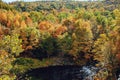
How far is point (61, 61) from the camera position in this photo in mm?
104125

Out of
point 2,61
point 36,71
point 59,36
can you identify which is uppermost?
point 2,61

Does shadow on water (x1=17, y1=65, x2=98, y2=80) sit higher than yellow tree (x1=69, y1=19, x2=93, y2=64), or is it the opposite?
yellow tree (x1=69, y1=19, x2=93, y2=64)

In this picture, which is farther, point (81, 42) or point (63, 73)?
point (81, 42)

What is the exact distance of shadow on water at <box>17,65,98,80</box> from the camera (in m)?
81.9

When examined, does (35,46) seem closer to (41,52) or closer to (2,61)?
(41,52)

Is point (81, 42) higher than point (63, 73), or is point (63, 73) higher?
point (81, 42)

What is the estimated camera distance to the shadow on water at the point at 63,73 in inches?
3223

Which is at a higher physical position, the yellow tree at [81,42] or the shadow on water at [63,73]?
the yellow tree at [81,42]

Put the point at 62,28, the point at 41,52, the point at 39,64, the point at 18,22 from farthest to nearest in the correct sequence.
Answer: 1. the point at 18,22
2. the point at 62,28
3. the point at 41,52
4. the point at 39,64

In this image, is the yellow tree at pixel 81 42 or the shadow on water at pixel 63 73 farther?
the yellow tree at pixel 81 42

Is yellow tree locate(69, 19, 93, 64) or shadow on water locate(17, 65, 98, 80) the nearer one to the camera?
shadow on water locate(17, 65, 98, 80)

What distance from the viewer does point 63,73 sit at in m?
89.1

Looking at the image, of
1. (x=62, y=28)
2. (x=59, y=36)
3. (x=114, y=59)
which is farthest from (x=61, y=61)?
(x=114, y=59)

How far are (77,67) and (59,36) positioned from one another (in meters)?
16.0
